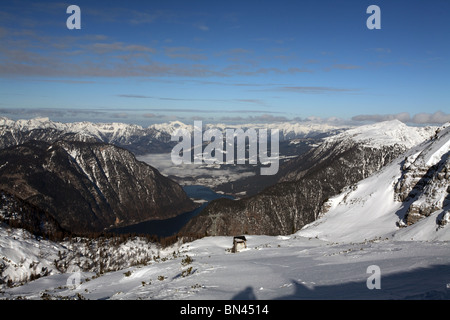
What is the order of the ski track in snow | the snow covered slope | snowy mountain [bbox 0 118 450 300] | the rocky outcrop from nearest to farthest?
the ski track in snow
snowy mountain [bbox 0 118 450 300]
the snow covered slope
the rocky outcrop

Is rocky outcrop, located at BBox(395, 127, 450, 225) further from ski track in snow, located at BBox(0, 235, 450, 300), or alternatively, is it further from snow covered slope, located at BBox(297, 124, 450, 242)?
ski track in snow, located at BBox(0, 235, 450, 300)

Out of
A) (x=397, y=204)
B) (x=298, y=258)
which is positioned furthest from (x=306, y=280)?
(x=397, y=204)

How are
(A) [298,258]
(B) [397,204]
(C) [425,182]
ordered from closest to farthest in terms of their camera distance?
1. (A) [298,258]
2. (C) [425,182]
3. (B) [397,204]

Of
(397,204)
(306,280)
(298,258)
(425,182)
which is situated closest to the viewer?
(306,280)

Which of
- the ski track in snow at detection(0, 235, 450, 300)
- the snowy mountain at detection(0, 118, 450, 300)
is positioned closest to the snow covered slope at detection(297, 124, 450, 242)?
the snowy mountain at detection(0, 118, 450, 300)

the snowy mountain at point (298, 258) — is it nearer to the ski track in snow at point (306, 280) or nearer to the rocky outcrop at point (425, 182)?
the ski track in snow at point (306, 280)

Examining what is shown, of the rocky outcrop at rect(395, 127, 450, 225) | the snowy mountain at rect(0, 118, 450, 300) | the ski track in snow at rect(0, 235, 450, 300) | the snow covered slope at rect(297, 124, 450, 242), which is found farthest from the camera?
the rocky outcrop at rect(395, 127, 450, 225)

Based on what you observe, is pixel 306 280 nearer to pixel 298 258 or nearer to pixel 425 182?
pixel 298 258
